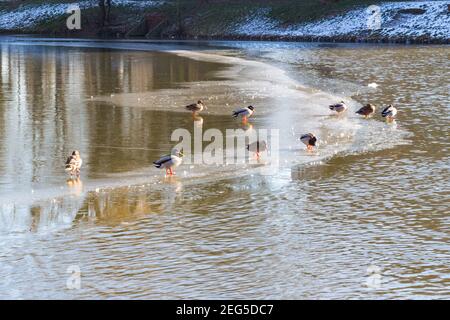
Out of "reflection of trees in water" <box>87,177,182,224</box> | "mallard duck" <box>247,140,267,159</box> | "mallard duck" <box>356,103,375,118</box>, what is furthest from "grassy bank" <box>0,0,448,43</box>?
"reflection of trees in water" <box>87,177,182,224</box>

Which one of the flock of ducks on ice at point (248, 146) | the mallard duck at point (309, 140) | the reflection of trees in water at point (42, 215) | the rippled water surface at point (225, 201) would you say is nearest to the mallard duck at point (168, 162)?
the flock of ducks on ice at point (248, 146)

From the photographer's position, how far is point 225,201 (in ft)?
44.3

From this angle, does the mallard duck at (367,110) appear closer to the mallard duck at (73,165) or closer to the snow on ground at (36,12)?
the mallard duck at (73,165)

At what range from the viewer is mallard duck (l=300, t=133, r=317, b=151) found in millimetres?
17438

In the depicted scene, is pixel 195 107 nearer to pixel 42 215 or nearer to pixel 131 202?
pixel 131 202

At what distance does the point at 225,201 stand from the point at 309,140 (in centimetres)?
443

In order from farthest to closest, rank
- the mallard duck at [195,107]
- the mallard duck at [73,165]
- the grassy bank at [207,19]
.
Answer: the grassy bank at [207,19], the mallard duck at [195,107], the mallard duck at [73,165]

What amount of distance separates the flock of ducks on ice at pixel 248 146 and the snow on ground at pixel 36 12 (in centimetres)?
5805

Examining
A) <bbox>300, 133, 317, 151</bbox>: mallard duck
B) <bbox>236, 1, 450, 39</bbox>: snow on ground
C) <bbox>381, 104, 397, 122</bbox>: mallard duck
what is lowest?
<bbox>300, 133, 317, 151</bbox>: mallard duck

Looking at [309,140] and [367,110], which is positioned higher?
[367,110]

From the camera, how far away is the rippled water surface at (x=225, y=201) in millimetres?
9953

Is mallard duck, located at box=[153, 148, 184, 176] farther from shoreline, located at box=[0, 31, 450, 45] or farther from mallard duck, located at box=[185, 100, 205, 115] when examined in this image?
shoreline, located at box=[0, 31, 450, 45]

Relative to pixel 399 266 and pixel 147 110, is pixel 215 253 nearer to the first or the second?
pixel 399 266

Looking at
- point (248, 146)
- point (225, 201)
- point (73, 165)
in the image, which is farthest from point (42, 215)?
point (248, 146)
